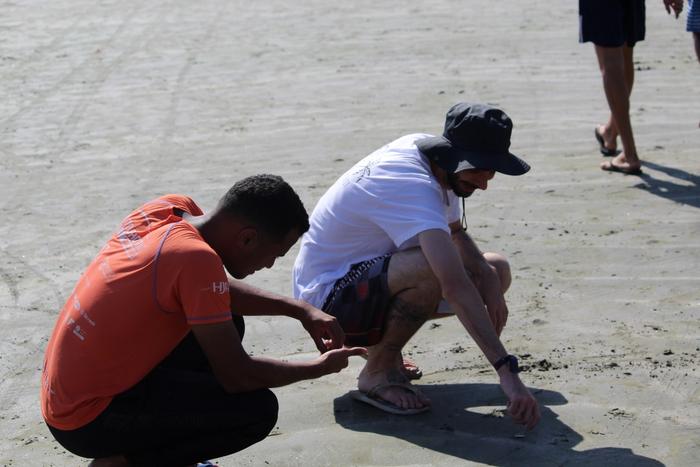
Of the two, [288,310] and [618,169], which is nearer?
[288,310]

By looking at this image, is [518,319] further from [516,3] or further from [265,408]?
[516,3]

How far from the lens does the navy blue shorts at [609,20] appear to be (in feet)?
21.4

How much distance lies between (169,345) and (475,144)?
1322 mm

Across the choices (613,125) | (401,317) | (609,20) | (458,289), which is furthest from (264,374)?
(613,125)

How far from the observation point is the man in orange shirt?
9.84 ft

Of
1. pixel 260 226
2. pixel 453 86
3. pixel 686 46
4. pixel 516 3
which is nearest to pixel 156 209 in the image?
pixel 260 226

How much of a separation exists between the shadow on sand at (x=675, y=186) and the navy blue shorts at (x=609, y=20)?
804 mm

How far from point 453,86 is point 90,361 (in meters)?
5.91

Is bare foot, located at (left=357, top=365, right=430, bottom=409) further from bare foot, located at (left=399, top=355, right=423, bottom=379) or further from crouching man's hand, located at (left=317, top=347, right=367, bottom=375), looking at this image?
crouching man's hand, located at (left=317, top=347, right=367, bottom=375)

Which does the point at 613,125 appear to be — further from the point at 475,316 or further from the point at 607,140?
the point at 475,316

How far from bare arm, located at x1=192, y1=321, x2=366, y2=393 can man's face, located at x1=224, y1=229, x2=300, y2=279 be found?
0.22 meters

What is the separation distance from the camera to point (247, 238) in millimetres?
3158

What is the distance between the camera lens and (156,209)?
10.6ft

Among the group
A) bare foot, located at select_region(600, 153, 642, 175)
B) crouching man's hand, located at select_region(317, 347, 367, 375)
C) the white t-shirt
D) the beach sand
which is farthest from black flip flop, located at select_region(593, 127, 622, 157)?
crouching man's hand, located at select_region(317, 347, 367, 375)
